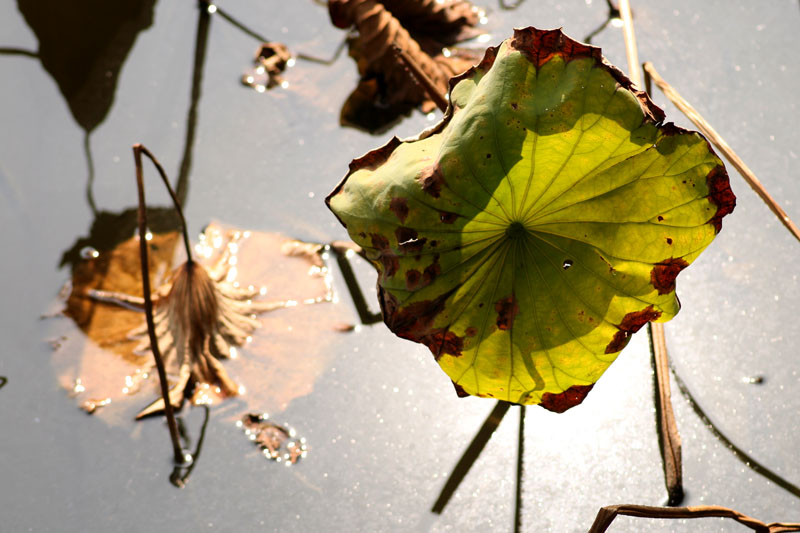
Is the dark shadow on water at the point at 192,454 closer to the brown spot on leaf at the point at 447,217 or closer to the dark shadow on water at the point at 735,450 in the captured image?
the brown spot on leaf at the point at 447,217

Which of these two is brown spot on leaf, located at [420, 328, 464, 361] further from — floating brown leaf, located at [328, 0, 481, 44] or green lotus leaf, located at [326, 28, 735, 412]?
floating brown leaf, located at [328, 0, 481, 44]

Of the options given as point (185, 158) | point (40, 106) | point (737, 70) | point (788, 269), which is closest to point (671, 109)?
point (737, 70)

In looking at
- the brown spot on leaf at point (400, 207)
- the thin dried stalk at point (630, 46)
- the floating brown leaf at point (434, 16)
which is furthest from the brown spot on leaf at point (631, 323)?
the floating brown leaf at point (434, 16)

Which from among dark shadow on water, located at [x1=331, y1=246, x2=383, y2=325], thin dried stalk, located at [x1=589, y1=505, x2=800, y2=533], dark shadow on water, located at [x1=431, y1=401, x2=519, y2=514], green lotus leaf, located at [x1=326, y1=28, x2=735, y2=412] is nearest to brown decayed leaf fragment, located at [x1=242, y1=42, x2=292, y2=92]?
dark shadow on water, located at [x1=331, y1=246, x2=383, y2=325]

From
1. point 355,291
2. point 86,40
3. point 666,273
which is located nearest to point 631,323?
point 666,273

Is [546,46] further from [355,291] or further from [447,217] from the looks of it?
[355,291]
